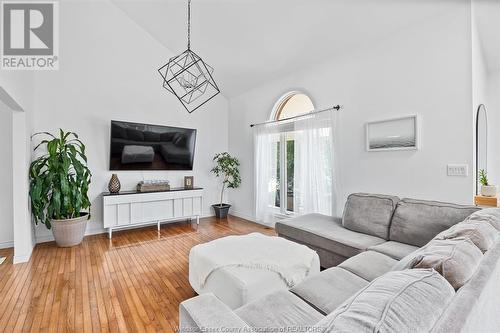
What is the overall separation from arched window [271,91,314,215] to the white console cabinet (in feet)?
5.29

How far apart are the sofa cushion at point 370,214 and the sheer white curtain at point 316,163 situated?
677 millimetres

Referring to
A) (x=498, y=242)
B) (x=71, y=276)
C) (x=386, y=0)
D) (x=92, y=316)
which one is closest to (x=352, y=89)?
(x=386, y=0)

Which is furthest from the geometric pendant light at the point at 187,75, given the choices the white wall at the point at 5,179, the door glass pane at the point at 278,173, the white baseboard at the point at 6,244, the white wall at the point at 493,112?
the white wall at the point at 493,112

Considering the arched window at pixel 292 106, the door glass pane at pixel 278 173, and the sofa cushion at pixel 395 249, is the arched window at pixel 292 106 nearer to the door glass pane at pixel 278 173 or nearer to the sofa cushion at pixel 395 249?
the door glass pane at pixel 278 173

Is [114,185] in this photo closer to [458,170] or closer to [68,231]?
[68,231]

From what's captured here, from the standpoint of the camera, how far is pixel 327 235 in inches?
100

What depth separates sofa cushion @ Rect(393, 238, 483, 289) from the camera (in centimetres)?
91

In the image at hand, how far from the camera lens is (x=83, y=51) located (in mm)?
4016

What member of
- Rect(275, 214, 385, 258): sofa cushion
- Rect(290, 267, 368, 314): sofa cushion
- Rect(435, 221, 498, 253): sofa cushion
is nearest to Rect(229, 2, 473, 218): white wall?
Rect(275, 214, 385, 258): sofa cushion

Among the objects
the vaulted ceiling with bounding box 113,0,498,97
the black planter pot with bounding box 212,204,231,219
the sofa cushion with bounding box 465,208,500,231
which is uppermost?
the vaulted ceiling with bounding box 113,0,498,97

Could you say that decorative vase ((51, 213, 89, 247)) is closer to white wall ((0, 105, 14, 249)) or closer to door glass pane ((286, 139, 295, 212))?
white wall ((0, 105, 14, 249))

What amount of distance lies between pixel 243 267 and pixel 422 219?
5.64 ft

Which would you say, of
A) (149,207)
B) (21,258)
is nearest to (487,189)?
(149,207)
